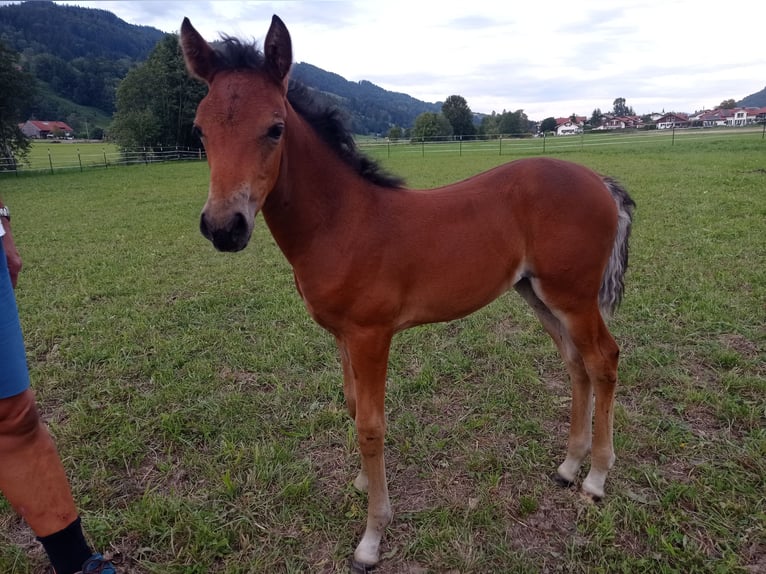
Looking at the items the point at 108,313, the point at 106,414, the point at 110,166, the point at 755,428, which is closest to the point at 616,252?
the point at 755,428

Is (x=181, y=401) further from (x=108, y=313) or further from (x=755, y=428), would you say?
(x=755, y=428)

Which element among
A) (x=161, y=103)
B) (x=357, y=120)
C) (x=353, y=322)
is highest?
(x=161, y=103)

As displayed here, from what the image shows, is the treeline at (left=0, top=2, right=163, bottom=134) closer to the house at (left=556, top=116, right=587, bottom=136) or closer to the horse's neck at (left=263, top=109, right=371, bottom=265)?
the horse's neck at (left=263, top=109, right=371, bottom=265)

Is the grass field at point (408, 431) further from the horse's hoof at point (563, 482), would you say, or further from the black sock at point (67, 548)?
the black sock at point (67, 548)

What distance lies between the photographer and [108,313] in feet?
17.0

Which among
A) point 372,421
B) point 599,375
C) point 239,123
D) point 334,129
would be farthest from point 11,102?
point 599,375

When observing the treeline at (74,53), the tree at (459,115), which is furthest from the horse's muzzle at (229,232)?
the tree at (459,115)

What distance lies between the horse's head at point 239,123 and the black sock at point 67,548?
4.99ft

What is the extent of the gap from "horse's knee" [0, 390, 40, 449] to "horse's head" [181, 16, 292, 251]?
1066mm

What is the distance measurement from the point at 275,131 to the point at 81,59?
13789 centimetres

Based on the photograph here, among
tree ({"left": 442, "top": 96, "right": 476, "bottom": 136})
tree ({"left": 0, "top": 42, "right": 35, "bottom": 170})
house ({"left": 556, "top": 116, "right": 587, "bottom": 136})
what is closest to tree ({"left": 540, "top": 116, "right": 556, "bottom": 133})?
house ({"left": 556, "top": 116, "right": 587, "bottom": 136})

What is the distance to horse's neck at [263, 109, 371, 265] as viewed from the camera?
2084mm

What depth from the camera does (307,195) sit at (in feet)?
7.04

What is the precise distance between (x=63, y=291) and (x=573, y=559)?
245 inches
